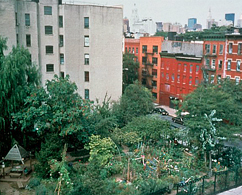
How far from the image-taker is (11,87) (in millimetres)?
25156

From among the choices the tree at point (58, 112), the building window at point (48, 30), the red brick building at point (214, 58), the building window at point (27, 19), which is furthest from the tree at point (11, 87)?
the red brick building at point (214, 58)

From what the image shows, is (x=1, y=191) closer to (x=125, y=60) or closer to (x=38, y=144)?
(x=38, y=144)

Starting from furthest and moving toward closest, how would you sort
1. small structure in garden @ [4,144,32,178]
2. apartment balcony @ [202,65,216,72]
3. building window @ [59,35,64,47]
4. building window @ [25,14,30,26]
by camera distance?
1. apartment balcony @ [202,65,216,72]
2. building window @ [59,35,64,47]
3. building window @ [25,14,30,26]
4. small structure in garden @ [4,144,32,178]

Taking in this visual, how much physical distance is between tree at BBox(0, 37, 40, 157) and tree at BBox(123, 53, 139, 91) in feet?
131

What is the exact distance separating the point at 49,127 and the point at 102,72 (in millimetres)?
16736

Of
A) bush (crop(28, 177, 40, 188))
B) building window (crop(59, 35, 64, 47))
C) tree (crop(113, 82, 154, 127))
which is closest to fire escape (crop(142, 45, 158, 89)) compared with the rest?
tree (crop(113, 82, 154, 127))

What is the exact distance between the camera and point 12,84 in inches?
985

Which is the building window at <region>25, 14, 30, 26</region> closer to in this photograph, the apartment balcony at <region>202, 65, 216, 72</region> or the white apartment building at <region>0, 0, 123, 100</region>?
the white apartment building at <region>0, 0, 123, 100</region>

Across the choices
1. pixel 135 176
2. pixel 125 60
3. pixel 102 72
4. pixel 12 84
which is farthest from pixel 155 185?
pixel 125 60

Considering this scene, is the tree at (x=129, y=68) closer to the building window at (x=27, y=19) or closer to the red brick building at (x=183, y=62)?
the red brick building at (x=183, y=62)

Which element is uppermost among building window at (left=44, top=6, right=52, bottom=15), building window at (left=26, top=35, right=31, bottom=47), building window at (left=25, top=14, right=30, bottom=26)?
building window at (left=44, top=6, right=52, bottom=15)

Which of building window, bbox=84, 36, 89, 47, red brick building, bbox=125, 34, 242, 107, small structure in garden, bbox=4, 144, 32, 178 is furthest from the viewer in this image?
red brick building, bbox=125, 34, 242, 107

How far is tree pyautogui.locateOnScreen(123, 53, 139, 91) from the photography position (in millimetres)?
65562

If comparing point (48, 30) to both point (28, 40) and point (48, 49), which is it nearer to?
point (48, 49)
